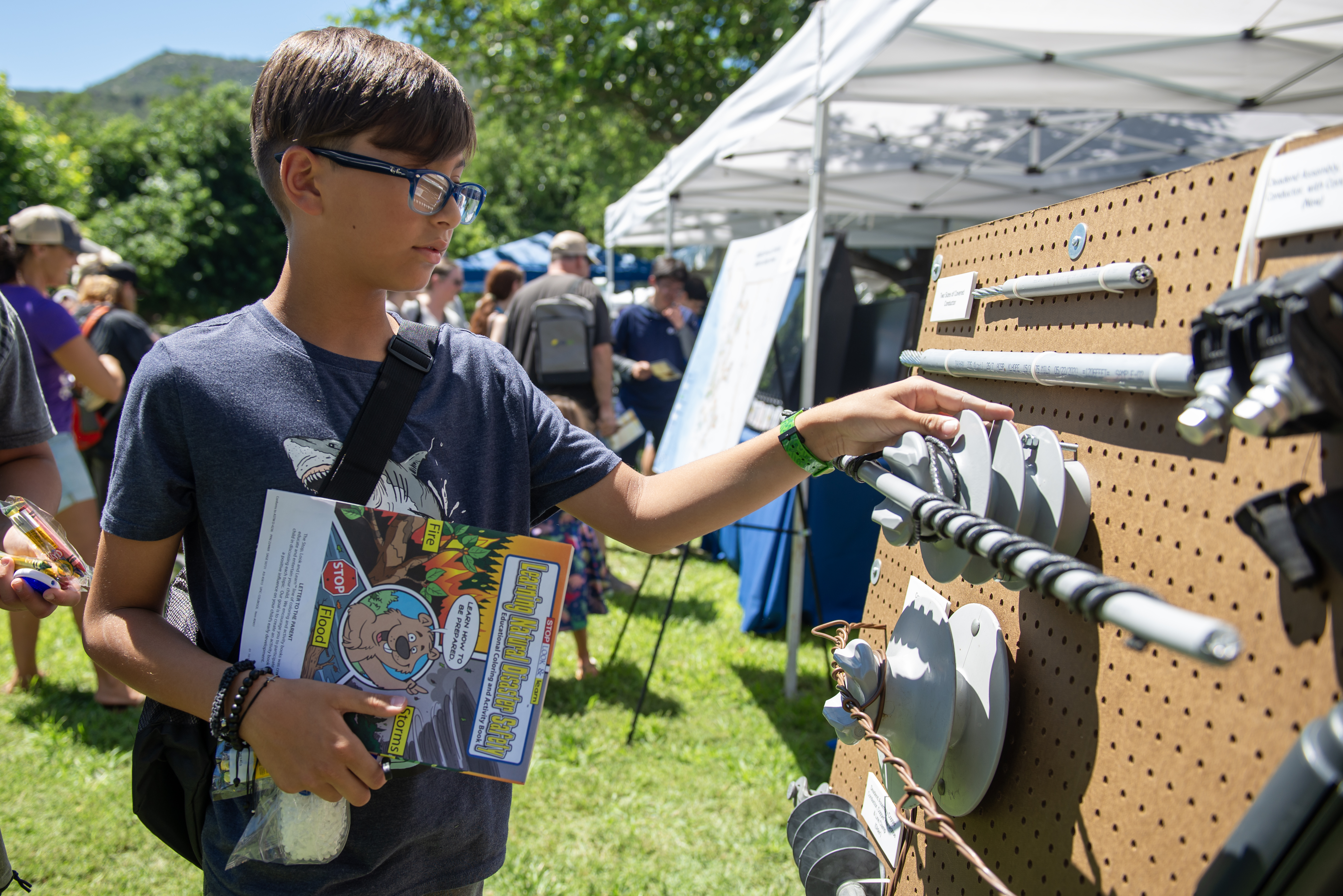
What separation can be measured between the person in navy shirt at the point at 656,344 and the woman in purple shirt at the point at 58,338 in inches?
125

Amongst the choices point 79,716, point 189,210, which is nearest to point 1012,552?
point 79,716

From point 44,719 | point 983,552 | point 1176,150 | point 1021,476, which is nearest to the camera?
point 983,552

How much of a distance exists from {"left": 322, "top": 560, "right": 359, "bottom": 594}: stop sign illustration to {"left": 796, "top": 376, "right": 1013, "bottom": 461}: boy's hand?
2.17 feet

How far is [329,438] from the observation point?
3.69ft

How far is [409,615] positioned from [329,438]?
27cm

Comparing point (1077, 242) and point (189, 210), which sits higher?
point (189, 210)

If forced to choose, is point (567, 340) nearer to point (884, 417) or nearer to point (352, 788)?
point (884, 417)

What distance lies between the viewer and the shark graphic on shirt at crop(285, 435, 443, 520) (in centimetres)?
110

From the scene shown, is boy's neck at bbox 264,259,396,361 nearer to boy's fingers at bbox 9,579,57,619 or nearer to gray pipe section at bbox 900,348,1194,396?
boy's fingers at bbox 9,579,57,619

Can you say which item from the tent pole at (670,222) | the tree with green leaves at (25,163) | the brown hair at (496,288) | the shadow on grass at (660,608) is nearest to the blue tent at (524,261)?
the tree with green leaves at (25,163)

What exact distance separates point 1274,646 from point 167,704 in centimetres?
126

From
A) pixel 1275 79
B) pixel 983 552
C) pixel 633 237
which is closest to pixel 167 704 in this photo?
pixel 983 552

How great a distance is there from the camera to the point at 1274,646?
27.5 inches

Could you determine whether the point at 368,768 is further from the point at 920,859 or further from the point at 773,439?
the point at 920,859
